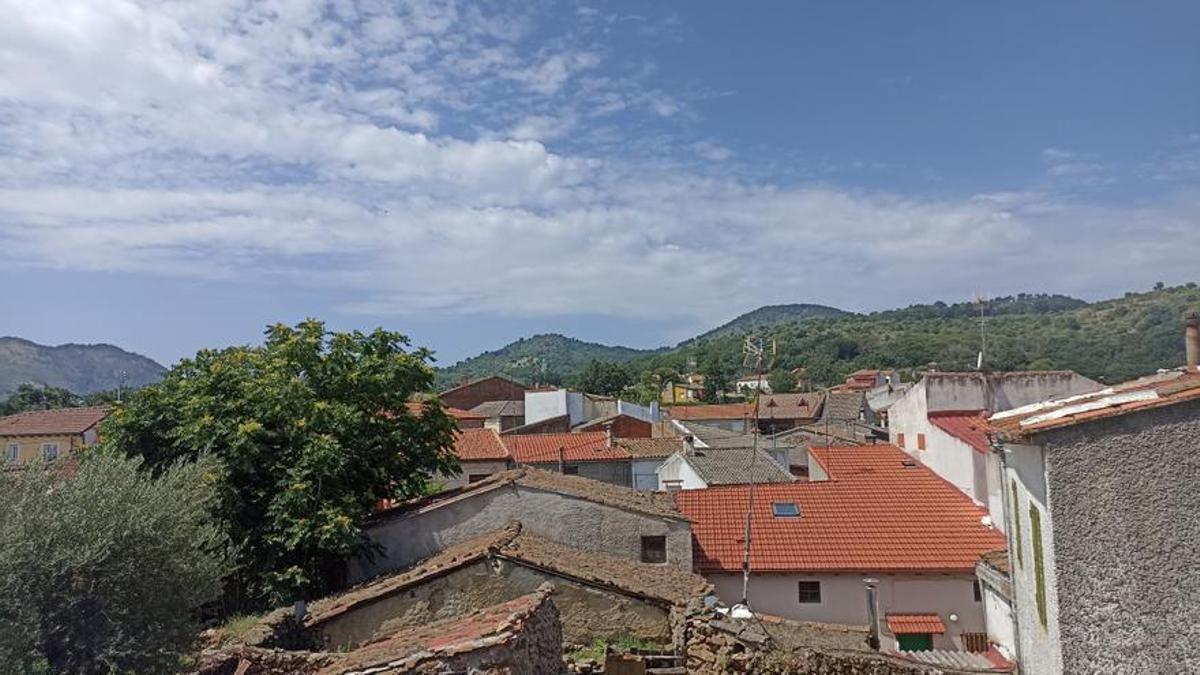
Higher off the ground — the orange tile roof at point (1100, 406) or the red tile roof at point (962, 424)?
the orange tile roof at point (1100, 406)

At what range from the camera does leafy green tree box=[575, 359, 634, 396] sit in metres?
119

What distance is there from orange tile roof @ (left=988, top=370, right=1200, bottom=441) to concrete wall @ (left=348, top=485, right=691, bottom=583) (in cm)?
947

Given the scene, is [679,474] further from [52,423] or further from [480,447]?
[52,423]

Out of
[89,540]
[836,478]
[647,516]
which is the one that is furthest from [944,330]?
[89,540]

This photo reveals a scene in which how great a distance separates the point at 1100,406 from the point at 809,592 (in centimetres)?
1230

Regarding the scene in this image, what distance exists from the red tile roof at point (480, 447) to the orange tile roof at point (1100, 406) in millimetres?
27847

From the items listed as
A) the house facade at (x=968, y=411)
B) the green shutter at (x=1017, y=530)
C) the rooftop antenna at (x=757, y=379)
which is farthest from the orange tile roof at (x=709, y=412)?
the green shutter at (x=1017, y=530)

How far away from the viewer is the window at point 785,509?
2352cm

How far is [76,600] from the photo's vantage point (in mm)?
10547

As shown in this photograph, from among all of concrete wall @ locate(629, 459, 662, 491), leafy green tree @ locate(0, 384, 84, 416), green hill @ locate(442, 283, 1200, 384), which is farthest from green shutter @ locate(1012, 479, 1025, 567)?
leafy green tree @ locate(0, 384, 84, 416)

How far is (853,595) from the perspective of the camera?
67.3 feet

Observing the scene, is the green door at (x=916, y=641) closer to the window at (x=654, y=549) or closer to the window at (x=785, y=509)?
the window at (x=785, y=509)

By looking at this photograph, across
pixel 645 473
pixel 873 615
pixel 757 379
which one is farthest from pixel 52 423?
pixel 873 615

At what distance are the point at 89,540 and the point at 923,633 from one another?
17.3m
